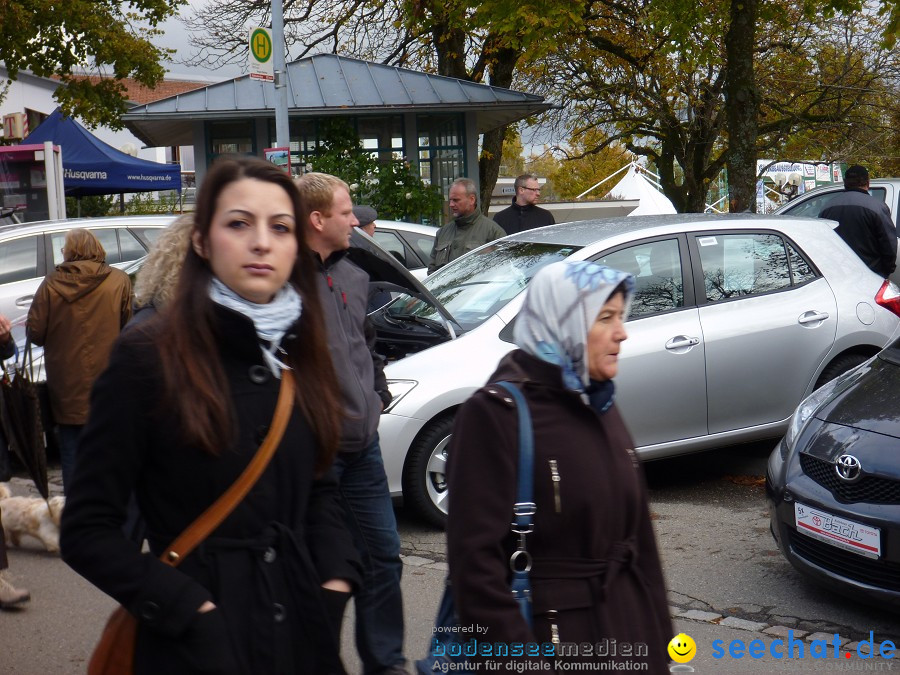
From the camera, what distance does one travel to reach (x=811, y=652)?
4.32 metres

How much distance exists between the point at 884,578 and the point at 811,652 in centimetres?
43

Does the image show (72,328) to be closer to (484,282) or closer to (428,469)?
(428,469)

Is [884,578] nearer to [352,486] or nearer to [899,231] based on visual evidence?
[352,486]

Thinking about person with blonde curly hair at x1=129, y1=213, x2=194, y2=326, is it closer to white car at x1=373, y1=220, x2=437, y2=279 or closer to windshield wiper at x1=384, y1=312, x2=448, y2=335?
windshield wiper at x1=384, y1=312, x2=448, y2=335

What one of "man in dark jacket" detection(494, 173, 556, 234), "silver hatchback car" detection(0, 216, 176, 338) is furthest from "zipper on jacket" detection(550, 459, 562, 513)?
"man in dark jacket" detection(494, 173, 556, 234)

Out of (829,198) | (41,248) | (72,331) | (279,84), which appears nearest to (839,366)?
(72,331)

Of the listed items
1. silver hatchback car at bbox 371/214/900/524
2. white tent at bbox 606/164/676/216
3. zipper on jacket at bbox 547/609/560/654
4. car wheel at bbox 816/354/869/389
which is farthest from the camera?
white tent at bbox 606/164/676/216

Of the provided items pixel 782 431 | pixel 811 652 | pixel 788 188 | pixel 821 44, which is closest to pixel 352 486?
pixel 811 652

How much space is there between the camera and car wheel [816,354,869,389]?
6918 mm

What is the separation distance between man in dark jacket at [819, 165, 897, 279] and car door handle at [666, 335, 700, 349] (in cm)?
469

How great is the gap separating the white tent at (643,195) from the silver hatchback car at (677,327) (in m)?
18.6

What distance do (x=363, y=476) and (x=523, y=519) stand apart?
63.0 inches

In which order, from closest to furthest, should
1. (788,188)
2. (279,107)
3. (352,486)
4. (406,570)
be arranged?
1. (352,486)
2. (406,570)
3. (279,107)
4. (788,188)

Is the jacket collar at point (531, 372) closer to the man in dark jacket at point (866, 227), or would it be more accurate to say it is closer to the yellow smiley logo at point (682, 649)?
the yellow smiley logo at point (682, 649)
